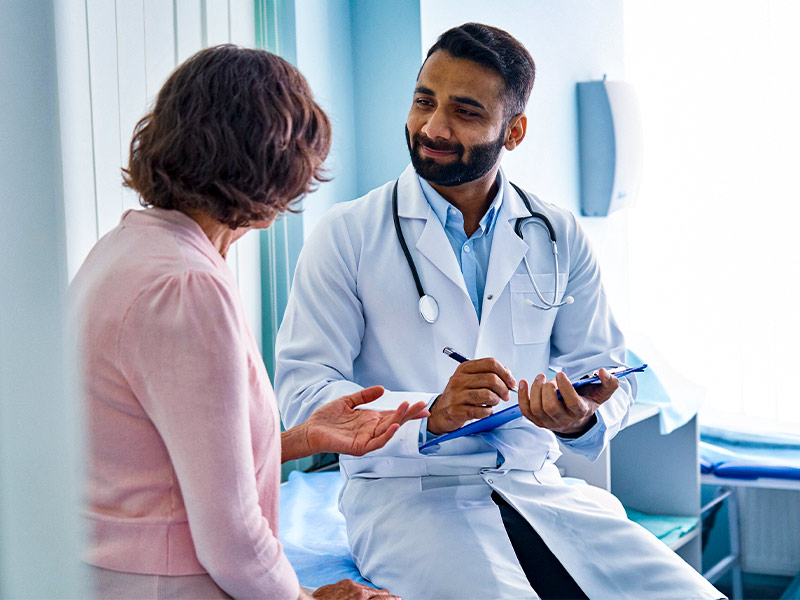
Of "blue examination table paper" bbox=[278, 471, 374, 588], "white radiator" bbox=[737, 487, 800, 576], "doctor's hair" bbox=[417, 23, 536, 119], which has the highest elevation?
"doctor's hair" bbox=[417, 23, 536, 119]

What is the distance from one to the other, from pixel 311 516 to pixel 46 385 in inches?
52.9

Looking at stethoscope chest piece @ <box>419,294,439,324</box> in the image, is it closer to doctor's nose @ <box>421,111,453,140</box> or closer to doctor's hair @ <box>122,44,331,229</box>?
doctor's nose @ <box>421,111,453,140</box>

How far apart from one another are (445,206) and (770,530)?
189 centimetres

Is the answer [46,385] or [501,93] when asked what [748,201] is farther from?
[46,385]

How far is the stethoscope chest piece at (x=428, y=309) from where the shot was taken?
150 centimetres

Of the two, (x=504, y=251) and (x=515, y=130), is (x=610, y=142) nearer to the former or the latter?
(x=515, y=130)

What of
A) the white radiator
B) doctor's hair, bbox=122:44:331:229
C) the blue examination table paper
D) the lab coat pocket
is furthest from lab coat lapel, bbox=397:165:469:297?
the white radiator

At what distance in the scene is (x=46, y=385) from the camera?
1.56ft

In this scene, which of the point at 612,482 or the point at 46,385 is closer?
the point at 46,385

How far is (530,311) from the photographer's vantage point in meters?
1.61

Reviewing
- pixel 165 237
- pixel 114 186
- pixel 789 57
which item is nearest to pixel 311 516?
pixel 114 186

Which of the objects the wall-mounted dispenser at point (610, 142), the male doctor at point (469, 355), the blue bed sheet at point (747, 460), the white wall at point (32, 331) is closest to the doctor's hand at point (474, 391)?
the male doctor at point (469, 355)

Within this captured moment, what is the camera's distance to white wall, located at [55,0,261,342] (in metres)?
1.51

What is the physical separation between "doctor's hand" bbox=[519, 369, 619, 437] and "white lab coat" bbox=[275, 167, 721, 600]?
0.15 metres
